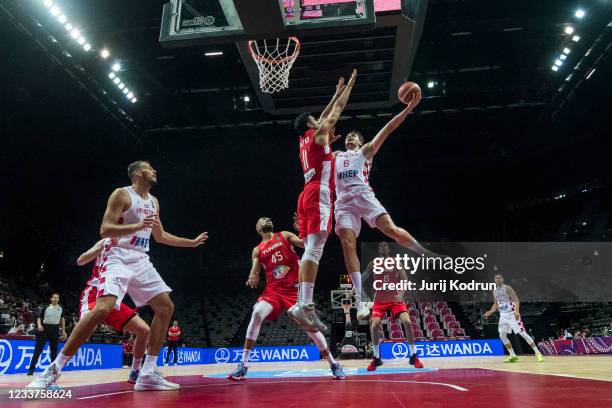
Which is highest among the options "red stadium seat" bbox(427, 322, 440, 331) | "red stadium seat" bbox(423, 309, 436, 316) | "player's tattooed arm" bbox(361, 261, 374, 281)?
"player's tattooed arm" bbox(361, 261, 374, 281)

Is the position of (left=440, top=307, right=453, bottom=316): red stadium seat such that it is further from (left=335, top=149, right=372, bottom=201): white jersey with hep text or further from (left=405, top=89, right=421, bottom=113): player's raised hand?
(left=405, top=89, right=421, bottom=113): player's raised hand

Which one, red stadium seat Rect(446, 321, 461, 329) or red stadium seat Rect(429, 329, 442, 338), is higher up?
red stadium seat Rect(446, 321, 461, 329)

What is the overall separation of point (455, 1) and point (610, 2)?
160 inches

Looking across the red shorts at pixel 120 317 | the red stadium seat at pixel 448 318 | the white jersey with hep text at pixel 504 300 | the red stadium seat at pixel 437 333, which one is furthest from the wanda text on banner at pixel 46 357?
the red stadium seat at pixel 448 318

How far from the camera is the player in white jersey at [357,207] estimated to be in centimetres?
525

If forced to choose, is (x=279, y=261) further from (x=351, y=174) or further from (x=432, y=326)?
(x=432, y=326)

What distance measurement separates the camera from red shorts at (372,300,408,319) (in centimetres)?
775

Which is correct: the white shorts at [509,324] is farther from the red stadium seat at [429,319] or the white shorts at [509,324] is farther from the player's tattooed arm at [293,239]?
the red stadium seat at [429,319]

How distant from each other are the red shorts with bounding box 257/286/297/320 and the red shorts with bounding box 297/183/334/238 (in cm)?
142

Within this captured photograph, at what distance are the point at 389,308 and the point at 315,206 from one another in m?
3.50

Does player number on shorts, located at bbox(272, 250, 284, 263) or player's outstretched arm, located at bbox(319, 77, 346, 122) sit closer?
player's outstretched arm, located at bbox(319, 77, 346, 122)

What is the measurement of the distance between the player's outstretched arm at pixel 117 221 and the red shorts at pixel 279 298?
217 centimetres

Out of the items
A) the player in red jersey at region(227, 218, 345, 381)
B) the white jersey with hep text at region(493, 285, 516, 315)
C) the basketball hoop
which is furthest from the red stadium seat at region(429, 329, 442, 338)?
the player in red jersey at region(227, 218, 345, 381)

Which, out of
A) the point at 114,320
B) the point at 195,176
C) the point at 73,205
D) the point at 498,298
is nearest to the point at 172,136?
the point at 195,176
